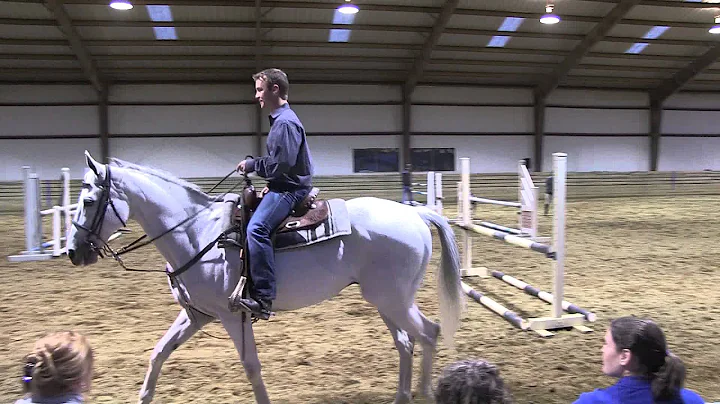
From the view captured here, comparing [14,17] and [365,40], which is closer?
[14,17]

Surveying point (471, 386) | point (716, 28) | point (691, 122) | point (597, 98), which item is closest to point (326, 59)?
point (597, 98)

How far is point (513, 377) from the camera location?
11.7 ft

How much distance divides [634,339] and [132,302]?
5419 mm

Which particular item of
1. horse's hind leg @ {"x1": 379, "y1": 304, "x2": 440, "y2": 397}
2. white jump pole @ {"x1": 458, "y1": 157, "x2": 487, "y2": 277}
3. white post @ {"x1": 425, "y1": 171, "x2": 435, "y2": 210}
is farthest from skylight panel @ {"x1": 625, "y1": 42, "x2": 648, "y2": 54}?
horse's hind leg @ {"x1": 379, "y1": 304, "x2": 440, "y2": 397}

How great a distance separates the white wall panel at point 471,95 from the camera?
19.5 metres

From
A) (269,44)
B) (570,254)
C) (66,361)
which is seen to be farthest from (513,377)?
(269,44)

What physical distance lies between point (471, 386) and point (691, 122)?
82.8 ft

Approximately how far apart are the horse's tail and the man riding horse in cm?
118

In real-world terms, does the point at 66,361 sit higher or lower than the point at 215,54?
lower

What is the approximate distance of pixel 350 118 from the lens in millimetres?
19094

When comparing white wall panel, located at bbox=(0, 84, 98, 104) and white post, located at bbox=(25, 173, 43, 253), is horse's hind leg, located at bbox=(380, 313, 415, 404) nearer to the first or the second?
white post, located at bbox=(25, 173, 43, 253)

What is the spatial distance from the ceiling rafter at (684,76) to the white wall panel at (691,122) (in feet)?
3.00

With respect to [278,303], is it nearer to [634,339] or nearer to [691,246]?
[634,339]

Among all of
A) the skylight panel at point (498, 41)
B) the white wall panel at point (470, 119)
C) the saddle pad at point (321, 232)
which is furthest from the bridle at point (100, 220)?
the white wall panel at point (470, 119)
